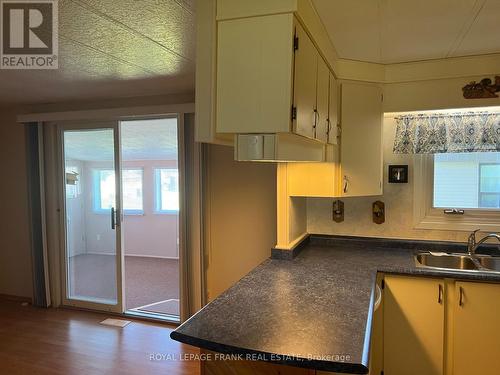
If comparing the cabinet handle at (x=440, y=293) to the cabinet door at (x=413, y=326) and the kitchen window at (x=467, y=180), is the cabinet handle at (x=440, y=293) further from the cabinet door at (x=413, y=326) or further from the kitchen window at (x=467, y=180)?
the kitchen window at (x=467, y=180)

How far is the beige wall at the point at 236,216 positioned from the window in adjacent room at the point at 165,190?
11.2 feet

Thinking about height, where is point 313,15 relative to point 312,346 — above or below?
above

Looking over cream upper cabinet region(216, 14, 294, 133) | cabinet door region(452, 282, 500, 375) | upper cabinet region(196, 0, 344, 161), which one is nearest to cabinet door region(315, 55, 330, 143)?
upper cabinet region(196, 0, 344, 161)

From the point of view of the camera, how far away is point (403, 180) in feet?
9.10

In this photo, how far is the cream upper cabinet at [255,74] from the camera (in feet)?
4.29

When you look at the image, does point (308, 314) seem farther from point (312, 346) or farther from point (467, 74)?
point (467, 74)

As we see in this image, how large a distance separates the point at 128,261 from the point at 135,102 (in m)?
3.64

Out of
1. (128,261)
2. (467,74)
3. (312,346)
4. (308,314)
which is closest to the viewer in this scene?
(312,346)

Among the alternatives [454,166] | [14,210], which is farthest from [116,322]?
[454,166]

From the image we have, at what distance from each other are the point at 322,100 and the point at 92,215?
10.3ft

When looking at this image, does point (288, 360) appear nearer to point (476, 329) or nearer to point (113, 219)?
point (476, 329)

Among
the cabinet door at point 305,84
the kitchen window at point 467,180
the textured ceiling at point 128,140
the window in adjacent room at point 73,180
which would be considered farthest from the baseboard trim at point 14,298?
the kitchen window at point 467,180

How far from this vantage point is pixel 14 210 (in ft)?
13.7

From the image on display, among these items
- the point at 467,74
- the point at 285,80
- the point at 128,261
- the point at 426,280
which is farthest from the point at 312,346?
the point at 128,261
